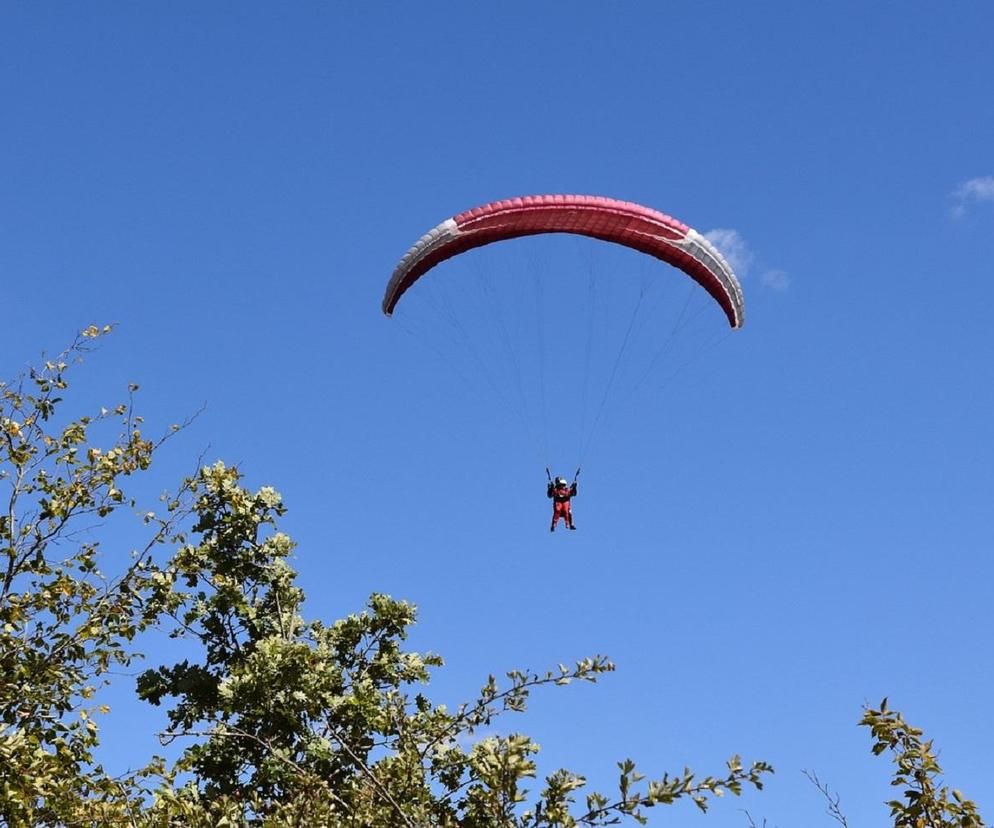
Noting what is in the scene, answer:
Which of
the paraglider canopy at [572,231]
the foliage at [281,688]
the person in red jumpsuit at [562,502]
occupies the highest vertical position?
the paraglider canopy at [572,231]

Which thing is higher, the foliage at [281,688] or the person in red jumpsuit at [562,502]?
the person in red jumpsuit at [562,502]

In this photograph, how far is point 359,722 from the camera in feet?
58.7

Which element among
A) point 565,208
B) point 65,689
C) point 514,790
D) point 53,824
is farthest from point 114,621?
point 565,208

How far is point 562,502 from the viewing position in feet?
80.7

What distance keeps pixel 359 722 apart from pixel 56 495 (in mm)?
6914

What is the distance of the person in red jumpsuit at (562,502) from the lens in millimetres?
24594

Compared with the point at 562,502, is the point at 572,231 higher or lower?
higher

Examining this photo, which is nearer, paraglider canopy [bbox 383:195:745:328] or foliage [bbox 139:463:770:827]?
foliage [bbox 139:463:770:827]

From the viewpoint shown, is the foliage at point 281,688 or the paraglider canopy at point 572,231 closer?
the foliage at point 281,688

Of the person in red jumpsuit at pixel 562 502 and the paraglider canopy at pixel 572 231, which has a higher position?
the paraglider canopy at pixel 572 231

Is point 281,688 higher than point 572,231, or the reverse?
point 572,231

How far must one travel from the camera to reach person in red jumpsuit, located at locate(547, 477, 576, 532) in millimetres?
24594

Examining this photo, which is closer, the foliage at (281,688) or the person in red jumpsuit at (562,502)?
the foliage at (281,688)

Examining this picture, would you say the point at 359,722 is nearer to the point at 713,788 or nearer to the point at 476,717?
the point at 476,717
